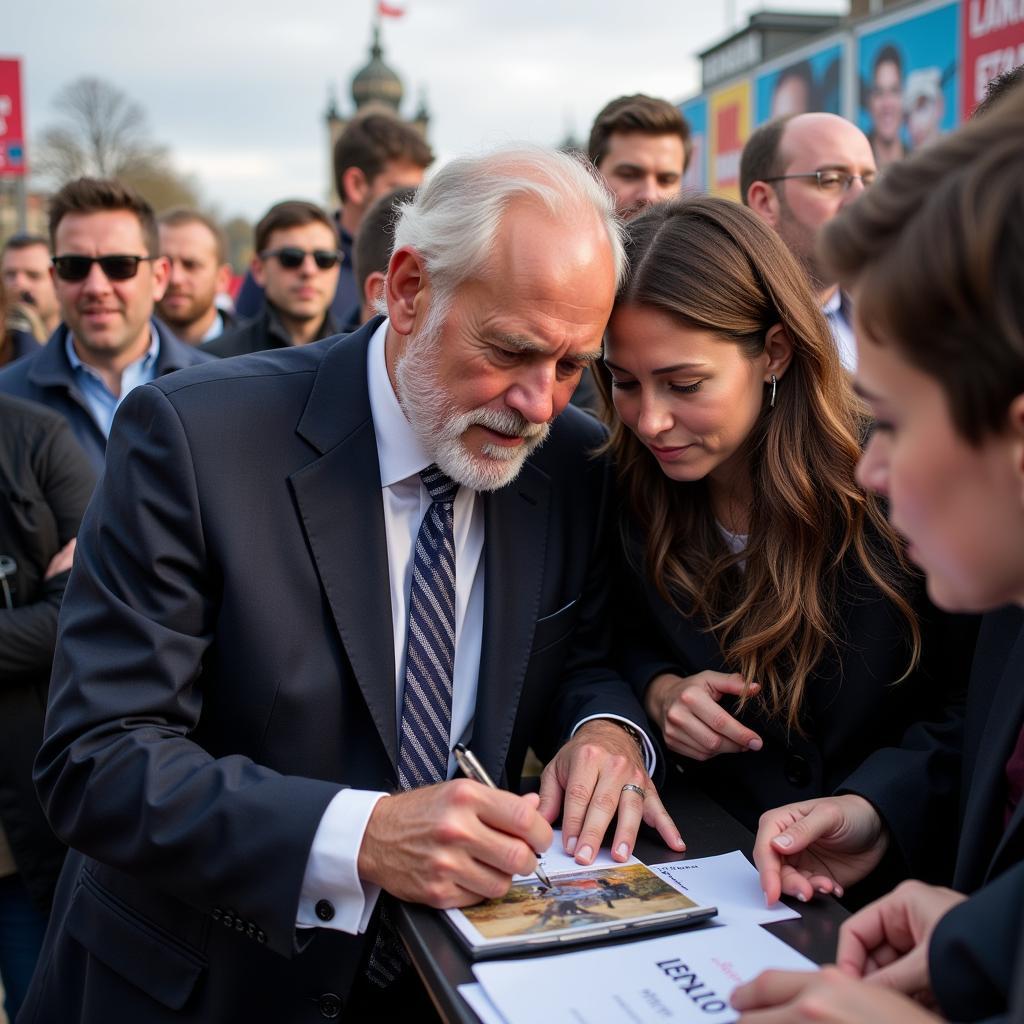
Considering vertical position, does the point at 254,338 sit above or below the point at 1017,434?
above

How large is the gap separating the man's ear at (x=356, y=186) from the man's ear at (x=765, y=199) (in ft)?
7.69

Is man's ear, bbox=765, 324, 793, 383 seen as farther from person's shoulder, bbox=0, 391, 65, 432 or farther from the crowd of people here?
person's shoulder, bbox=0, 391, 65, 432

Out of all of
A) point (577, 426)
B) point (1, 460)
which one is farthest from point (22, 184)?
point (577, 426)

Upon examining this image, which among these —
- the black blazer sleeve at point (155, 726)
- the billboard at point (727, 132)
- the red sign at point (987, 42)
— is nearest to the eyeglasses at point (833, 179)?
the red sign at point (987, 42)

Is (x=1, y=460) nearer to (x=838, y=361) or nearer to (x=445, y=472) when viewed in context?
(x=445, y=472)

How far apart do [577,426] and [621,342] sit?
43 centimetres

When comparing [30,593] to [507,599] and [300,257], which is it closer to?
[507,599]

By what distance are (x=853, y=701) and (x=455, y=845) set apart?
0.96 meters

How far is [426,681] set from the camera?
208 cm

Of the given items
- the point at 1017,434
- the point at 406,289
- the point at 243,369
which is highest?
the point at 406,289

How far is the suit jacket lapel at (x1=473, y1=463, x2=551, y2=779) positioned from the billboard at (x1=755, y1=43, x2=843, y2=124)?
6994 mm

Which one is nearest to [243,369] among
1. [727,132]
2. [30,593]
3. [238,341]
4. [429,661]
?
[429,661]

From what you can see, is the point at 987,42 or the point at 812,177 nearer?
the point at 812,177

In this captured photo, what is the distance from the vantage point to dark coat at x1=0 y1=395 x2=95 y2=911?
→ 311 centimetres
